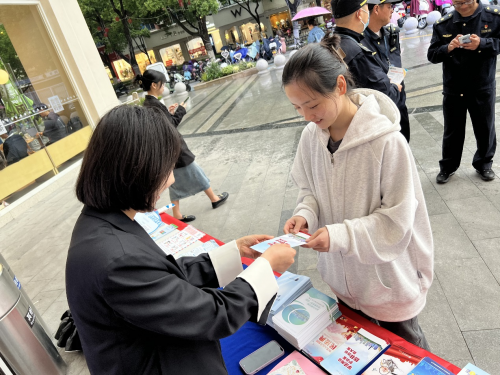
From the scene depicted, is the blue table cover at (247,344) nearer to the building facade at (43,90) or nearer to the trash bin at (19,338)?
the trash bin at (19,338)

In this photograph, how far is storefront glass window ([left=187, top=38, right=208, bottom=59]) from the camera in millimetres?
32281

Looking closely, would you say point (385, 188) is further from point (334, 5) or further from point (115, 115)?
point (334, 5)

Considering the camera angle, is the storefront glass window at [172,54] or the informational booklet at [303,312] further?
the storefront glass window at [172,54]

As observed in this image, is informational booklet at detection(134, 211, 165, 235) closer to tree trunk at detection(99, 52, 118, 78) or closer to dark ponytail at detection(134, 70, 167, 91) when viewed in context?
dark ponytail at detection(134, 70, 167, 91)

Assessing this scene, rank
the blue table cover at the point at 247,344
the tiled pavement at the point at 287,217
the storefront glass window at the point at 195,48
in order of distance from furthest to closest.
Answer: the storefront glass window at the point at 195,48 → the tiled pavement at the point at 287,217 → the blue table cover at the point at 247,344

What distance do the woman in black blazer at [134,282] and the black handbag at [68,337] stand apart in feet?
6.32

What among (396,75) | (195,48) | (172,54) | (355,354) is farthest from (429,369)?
(172,54)

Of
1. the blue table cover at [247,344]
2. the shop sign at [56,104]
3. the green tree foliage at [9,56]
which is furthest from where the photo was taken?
the shop sign at [56,104]

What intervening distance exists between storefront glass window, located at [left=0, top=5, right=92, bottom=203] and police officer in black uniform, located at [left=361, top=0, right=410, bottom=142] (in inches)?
289

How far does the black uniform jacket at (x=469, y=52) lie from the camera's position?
306 centimetres

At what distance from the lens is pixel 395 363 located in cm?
132

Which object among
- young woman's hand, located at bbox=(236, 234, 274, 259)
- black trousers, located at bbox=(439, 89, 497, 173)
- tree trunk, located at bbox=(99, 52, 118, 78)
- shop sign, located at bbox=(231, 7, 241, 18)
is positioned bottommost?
black trousers, located at bbox=(439, 89, 497, 173)

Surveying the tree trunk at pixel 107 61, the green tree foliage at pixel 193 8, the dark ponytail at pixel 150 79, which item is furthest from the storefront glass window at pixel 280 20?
the dark ponytail at pixel 150 79

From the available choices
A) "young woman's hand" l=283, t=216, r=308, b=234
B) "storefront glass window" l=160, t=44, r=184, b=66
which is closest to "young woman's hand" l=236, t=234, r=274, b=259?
"young woman's hand" l=283, t=216, r=308, b=234
